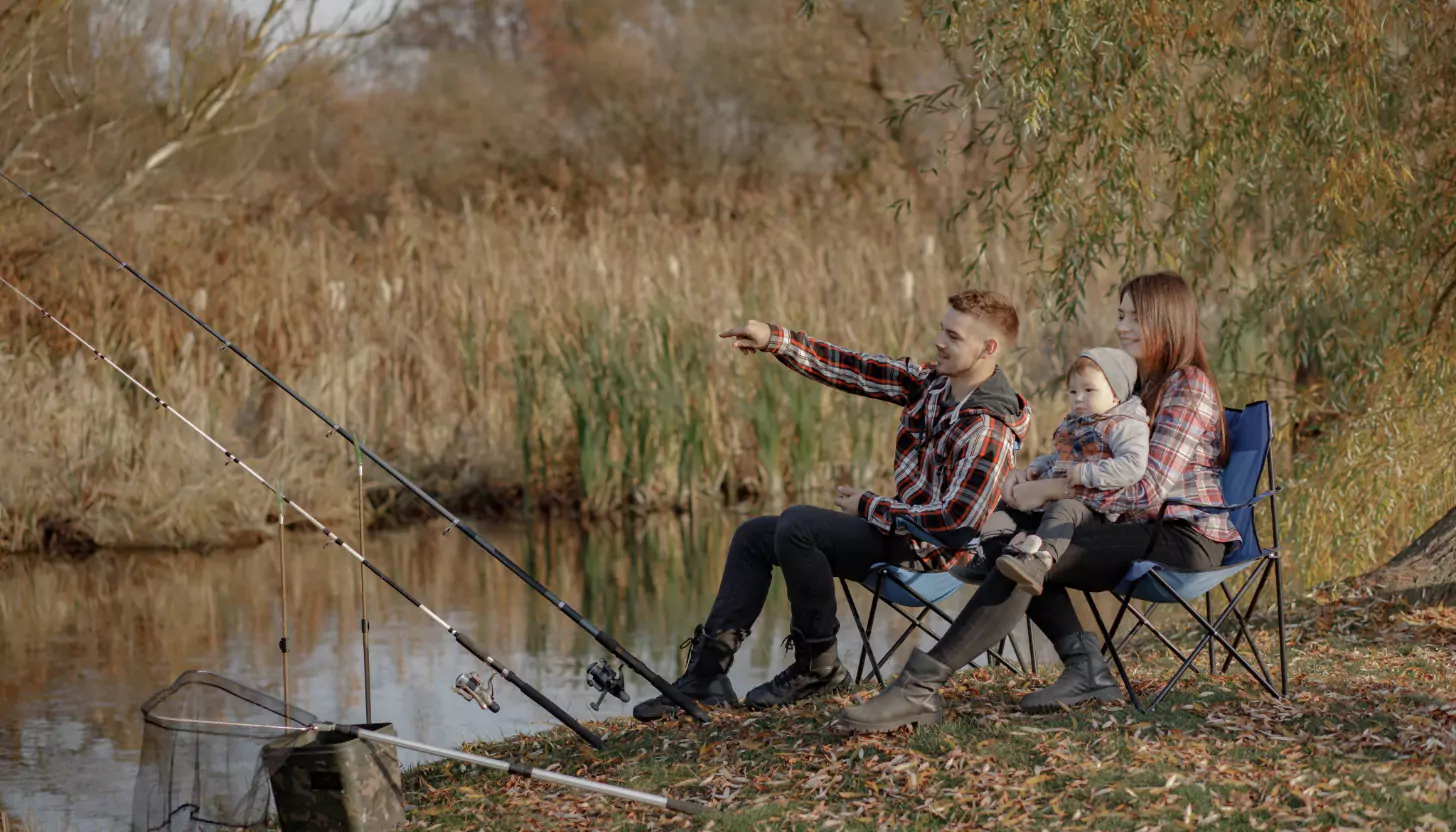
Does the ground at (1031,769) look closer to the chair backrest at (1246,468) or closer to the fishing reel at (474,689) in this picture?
the fishing reel at (474,689)

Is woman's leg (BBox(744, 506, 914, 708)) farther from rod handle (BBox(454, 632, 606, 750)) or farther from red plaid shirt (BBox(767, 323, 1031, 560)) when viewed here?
rod handle (BBox(454, 632, 606, 750))

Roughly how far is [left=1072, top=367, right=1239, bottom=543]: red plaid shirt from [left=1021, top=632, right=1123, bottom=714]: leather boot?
1.09ft

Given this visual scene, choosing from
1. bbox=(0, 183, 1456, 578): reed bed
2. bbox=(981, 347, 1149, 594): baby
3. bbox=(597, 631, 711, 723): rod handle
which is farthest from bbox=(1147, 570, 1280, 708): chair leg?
bbox=(0, 183, 1456, 578): reed bed

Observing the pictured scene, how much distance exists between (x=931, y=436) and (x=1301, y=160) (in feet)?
8.17

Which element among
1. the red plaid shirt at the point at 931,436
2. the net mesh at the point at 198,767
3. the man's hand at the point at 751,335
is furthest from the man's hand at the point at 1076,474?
the net mesh at the point at 198,767

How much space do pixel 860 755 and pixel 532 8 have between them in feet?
92.2

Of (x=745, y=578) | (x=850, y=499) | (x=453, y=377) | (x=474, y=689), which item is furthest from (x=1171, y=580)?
(x=453, y=377)

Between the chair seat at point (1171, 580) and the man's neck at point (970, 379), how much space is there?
1.97 feet

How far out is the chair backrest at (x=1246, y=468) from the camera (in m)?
4.29

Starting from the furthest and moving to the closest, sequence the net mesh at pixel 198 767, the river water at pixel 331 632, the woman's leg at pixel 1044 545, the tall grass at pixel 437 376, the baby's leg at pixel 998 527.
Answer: the tall grass at pixel 437 376 → the river water at pixel 331 632 → the baby's leg at pixel 998 527 → the net mesh at pixel 198 767 → the woman's leg at pixel 1044 545

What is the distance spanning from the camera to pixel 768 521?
4590mm

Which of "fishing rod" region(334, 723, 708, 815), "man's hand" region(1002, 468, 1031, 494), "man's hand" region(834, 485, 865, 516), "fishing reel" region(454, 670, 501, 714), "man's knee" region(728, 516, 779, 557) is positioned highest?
"man's hand" region(1002, 468, 1031, 494)

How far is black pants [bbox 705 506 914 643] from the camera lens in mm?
4477

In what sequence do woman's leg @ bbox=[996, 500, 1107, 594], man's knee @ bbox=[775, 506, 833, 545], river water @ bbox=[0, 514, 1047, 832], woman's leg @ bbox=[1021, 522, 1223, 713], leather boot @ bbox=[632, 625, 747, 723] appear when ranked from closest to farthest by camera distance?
woman's leg @ bbox=[996, 500, 1107, 594] → woman's leg @ bbox=[1021, 522, 1223, 713] → man's knee @ bbox=[775, 506, 833, 545] → leather boot @ bbox=[632, 625, 747, 723] → river water @ bbox=[0, 514, 1047, 832]
